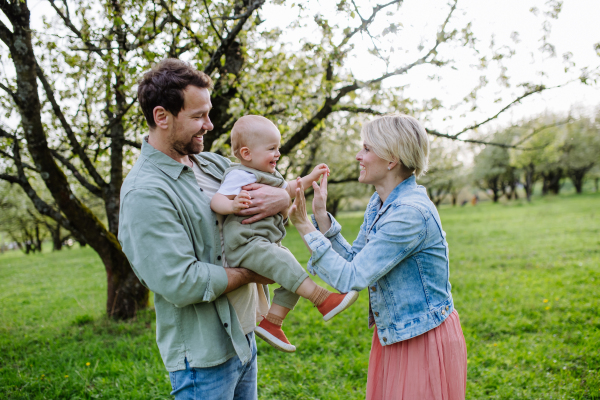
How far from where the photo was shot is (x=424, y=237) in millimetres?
2209

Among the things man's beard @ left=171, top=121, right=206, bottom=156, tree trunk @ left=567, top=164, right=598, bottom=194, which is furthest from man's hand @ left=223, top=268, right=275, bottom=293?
tree trunk @ left=567, top=164, right=598, bottom=194

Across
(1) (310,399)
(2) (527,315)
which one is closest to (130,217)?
(1) (310,399)

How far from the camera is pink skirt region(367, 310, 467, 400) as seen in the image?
2.29 meters

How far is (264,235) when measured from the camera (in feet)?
7.84

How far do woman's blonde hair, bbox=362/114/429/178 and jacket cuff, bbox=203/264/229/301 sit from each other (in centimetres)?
117

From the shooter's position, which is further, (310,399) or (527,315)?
(527,315)

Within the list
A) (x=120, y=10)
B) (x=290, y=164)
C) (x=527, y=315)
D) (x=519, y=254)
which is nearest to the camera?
(x=120, y=10)

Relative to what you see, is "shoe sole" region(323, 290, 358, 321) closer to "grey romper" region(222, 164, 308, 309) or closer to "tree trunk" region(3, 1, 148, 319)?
"grey romper" region(222, 164, 308, 309)

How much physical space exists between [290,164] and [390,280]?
13291 millimetres

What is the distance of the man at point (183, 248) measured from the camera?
6.06ft

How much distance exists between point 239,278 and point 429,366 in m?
1.21

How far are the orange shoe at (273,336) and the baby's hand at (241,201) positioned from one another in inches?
30.9

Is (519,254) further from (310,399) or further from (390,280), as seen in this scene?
(390,280)

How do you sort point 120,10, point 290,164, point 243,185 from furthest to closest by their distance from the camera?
1. point 290,164
2. point 120,10
3. point 243,185
